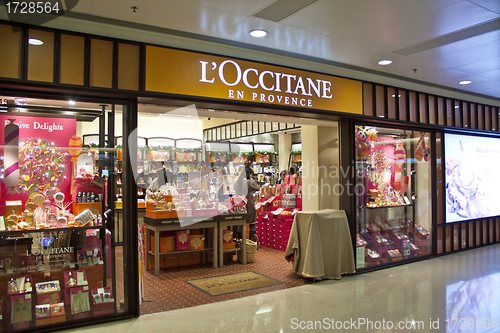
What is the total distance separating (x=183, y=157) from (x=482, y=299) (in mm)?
6107

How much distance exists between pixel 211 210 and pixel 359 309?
3.16 metres

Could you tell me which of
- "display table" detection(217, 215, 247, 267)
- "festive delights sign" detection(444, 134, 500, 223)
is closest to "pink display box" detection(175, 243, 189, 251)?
"display table" detection(217, 215, 247, 267)

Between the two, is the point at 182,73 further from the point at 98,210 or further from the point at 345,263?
the point at 345,263

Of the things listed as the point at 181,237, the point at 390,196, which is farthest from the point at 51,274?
the point at 390,196

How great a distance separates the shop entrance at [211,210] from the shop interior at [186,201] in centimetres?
2

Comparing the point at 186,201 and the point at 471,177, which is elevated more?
the point at 471,177

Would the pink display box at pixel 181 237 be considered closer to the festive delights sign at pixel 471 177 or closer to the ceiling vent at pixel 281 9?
the ceiling vent at pixel 281 9

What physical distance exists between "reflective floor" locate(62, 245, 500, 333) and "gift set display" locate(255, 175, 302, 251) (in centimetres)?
232

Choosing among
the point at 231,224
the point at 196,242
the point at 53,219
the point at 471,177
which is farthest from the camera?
the point at 471,177

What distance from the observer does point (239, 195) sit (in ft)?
24.1

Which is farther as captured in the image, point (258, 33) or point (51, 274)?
point (258, 33)

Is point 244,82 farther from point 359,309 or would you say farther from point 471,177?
point 471,177

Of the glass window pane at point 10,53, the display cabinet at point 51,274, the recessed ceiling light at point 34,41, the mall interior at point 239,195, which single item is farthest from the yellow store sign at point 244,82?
the display cabinet at point 51,274

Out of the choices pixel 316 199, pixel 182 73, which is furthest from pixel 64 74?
pixel 316 199
